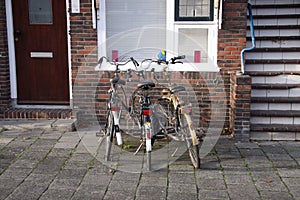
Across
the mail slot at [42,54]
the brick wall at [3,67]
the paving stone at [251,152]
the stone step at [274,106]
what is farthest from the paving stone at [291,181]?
the brick wall at [3,67]

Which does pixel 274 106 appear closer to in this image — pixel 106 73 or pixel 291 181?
pixel 291 181

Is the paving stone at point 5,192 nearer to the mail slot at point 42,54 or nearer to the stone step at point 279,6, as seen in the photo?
the mail slot at point 42,54

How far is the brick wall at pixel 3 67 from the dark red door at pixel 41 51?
18 cm

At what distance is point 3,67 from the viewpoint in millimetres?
5750

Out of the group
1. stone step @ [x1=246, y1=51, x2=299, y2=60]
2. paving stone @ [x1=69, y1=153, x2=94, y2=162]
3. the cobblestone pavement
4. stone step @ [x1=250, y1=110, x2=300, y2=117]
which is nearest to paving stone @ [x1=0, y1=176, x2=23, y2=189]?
the cobblestone pavement

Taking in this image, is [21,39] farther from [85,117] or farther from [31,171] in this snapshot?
[31,171]

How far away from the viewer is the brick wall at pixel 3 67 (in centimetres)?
565

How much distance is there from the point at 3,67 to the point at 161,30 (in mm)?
2427

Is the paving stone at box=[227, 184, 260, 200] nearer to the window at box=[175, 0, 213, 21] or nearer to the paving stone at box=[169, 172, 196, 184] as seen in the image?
the paving stone at box=[169, 172, 196, 184]

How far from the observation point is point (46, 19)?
5.80 meters

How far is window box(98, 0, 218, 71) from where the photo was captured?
18.1 feet

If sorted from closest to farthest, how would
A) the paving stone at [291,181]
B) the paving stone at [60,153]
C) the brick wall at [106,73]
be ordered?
the paving stone at [291,181]
the paving stone at [60,153]
the brick wall at [106,73]

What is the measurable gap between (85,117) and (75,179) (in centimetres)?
197

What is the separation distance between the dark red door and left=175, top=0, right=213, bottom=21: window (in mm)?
1723
